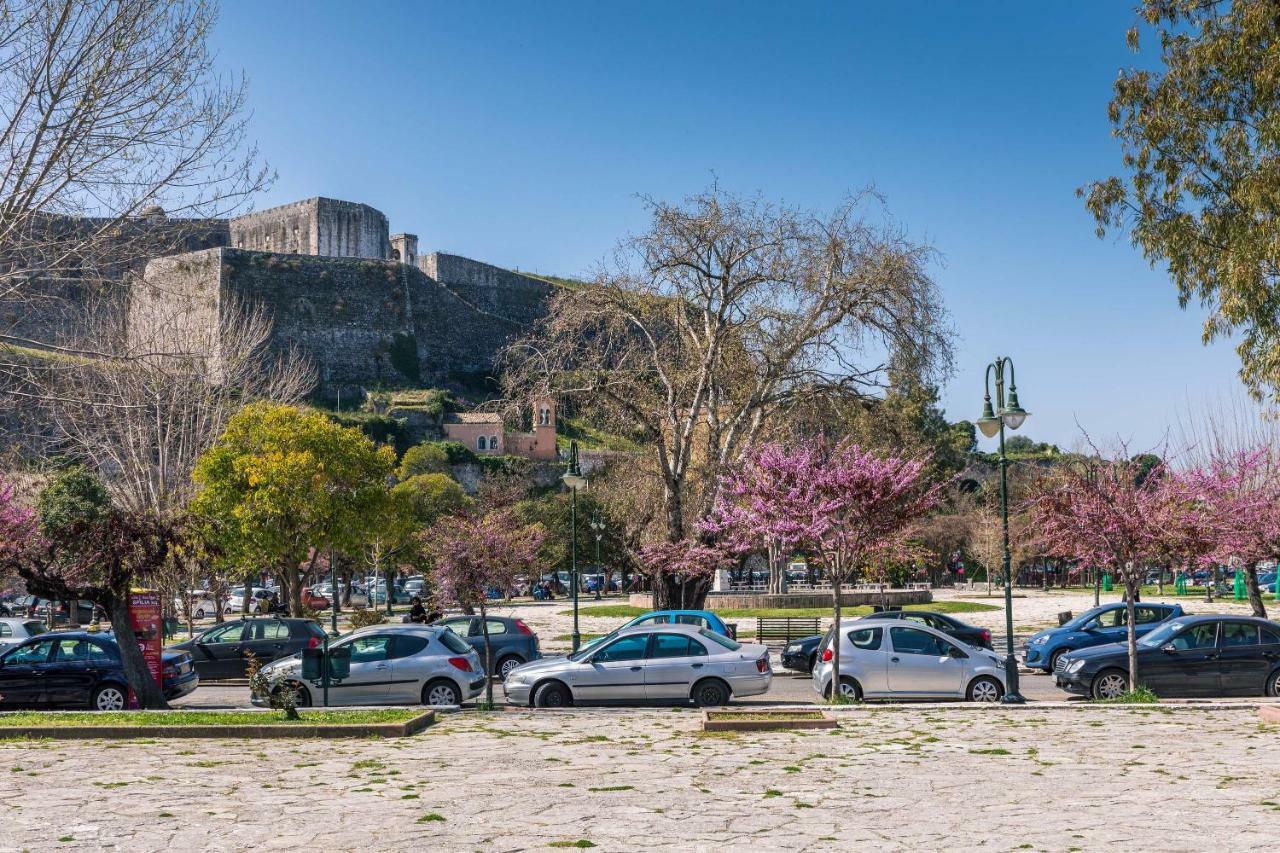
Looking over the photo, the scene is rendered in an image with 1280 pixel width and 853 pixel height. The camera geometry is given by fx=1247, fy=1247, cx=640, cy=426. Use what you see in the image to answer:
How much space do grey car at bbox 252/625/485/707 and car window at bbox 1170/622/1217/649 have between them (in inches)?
396

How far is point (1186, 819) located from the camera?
8.98 meters

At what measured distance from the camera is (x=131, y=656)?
57.8 ft

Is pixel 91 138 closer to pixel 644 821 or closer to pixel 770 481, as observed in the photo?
pixel 770 481

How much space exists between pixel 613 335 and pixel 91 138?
1615cm

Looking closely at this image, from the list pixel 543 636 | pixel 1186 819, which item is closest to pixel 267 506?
pixel 543 636

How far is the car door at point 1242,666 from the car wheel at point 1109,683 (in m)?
1.30

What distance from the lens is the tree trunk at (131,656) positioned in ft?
57.1

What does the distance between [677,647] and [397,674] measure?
13.2ft

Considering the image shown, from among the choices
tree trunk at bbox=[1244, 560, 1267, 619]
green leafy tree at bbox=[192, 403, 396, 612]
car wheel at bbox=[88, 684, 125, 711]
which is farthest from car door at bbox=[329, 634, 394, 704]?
tree trunk at bbox=[1244, 560, 1267, 619]

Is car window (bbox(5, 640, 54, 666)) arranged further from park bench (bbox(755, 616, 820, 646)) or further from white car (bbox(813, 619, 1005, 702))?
park bench (bbox(755, 616, 820, 646))

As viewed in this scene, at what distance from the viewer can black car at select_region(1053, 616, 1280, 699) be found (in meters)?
17.4

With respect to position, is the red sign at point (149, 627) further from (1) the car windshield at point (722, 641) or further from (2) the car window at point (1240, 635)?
(2) the car window at point (1240, 635)

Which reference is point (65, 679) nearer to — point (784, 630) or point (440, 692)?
point (440, 692)

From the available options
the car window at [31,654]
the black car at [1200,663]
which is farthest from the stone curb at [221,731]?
the black car at [1200,663]
